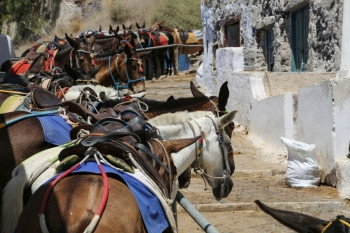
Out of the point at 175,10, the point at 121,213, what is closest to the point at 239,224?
the point at 121,213

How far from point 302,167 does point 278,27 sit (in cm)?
511

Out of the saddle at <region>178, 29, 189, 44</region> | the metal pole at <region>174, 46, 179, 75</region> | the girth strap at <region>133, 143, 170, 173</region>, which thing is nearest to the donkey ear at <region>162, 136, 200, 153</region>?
the girth strap at <region>133, 143, 170, 173</region>

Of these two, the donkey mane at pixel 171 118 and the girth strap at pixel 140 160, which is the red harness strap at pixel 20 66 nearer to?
the donkey mane at pixel 171 118

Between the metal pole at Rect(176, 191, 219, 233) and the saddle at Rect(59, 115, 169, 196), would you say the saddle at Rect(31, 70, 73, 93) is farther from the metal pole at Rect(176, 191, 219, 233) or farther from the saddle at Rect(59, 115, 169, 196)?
the saddle at Rect(59, 115, 169, 196)

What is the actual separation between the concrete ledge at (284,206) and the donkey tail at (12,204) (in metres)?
4.67

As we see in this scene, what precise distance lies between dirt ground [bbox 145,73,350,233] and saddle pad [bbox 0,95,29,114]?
8.31 feet

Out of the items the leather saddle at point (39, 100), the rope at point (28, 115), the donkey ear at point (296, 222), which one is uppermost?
the leather saddle at point (39, 100)

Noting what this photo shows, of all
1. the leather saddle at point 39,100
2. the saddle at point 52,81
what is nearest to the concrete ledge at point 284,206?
the saddle at point 52,81

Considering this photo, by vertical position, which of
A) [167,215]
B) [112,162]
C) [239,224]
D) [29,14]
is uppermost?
[29,14]

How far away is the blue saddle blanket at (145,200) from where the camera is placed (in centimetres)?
377

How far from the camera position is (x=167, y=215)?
4074 millimetres

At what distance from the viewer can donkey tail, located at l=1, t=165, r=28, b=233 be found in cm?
420

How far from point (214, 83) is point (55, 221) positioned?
16158mm

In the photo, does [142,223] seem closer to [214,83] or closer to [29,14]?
[214,83]
